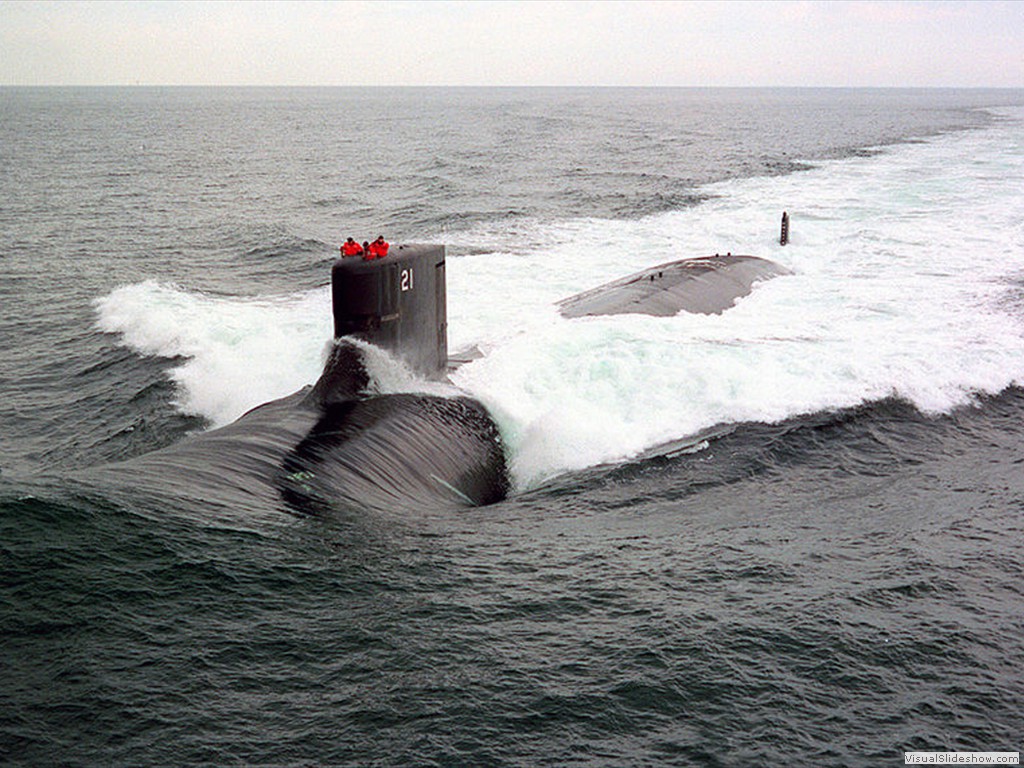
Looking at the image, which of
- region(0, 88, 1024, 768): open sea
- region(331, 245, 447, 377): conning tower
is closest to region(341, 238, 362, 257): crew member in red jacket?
region(331, 245, 447, 377): conning tower

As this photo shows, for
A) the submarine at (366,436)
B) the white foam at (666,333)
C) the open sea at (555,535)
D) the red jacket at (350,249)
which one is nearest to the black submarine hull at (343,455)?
the submarine at (366,436)

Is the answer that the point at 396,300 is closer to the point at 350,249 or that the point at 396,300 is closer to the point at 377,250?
the point at 377,250

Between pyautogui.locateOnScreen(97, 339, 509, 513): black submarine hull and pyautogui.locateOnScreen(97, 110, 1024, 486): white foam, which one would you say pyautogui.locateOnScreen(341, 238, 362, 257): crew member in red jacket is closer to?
pyautogui.locateOnScreen(97, 339, 509, 513): black submarine hull

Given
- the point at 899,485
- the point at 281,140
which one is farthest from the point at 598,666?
the point at 281,140

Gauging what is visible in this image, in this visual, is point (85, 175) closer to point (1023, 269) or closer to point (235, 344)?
point (235, 344)

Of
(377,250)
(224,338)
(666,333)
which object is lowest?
(224,338)

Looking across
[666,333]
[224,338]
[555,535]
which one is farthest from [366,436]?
[224,338]

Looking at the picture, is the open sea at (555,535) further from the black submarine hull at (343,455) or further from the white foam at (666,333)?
the black submarine hull at (343,455)
